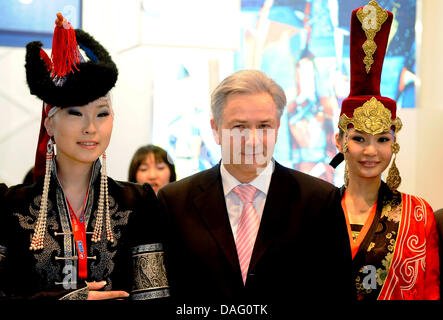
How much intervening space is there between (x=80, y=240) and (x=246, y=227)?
21.3 inches

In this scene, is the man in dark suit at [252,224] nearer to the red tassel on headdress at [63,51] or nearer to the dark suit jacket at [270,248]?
the dark suit jacket at [270,248]

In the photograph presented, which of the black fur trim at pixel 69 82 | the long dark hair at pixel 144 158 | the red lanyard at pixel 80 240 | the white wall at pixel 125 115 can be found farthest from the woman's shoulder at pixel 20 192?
the white wall at pixel 125 115

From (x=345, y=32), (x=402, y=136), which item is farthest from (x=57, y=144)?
(x=345, y=32)

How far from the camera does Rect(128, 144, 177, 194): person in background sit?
11.9 ft

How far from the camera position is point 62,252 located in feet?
6.62

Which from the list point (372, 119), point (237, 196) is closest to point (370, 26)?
point (372, 119)

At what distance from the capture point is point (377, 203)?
262cm

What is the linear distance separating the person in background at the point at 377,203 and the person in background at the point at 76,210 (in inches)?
35.0

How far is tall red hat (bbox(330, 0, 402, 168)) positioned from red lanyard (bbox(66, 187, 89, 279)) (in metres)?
1.17

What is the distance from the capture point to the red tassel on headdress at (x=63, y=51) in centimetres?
206

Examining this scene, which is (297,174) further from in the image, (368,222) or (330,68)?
(330,68)

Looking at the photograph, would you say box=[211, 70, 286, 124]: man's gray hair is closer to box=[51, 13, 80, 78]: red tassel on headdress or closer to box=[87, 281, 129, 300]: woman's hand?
box=[51, 13, 80, 78]: red tassel on headdress

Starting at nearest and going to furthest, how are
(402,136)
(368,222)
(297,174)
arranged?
(297,174) → (368,222) → (402,136)

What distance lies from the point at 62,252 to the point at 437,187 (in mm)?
2861
